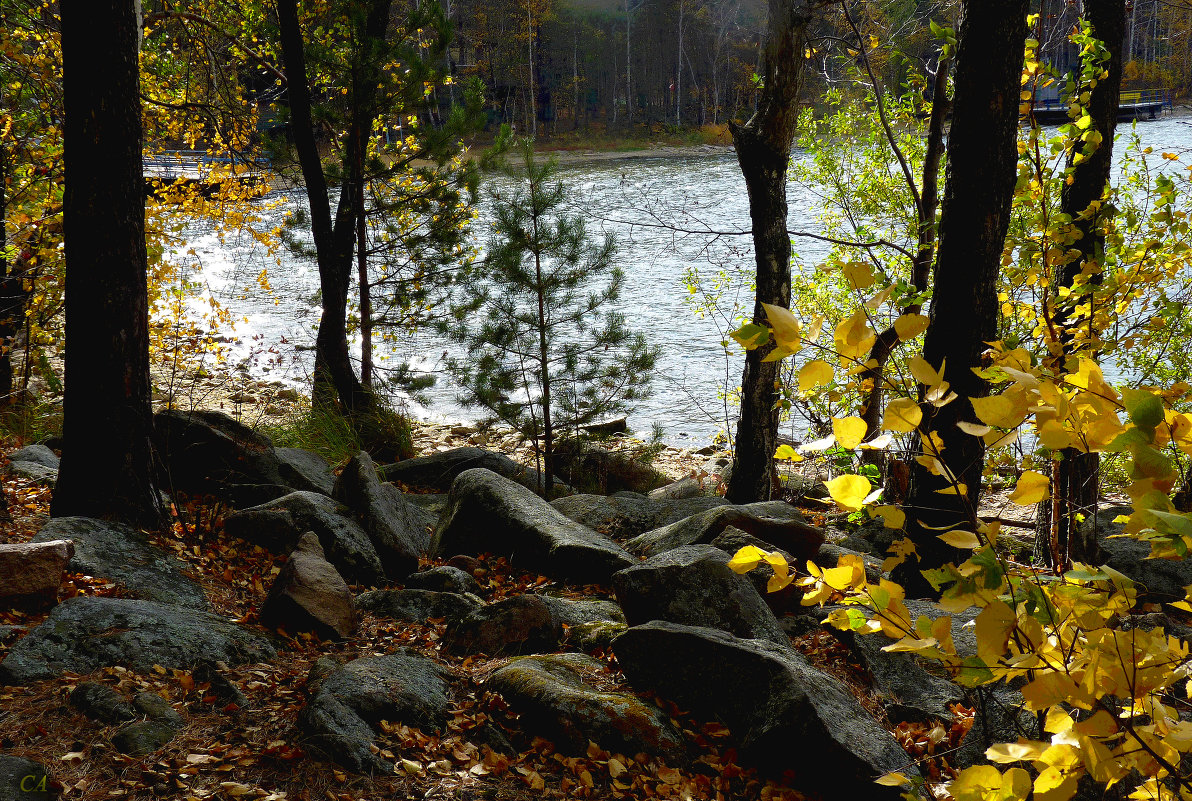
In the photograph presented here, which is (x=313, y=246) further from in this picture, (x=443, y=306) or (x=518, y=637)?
(x=518, y=637)

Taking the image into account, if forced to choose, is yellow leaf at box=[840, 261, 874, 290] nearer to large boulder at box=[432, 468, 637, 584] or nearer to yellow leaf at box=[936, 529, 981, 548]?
yellow leaf at box=[936, 529, 981, 548]

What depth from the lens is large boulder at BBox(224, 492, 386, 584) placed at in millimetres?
4422

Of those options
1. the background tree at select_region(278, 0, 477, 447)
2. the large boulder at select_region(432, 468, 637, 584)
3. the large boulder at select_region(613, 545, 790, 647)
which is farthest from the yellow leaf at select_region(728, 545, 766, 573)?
the background tree at select_region(278, 0, 477, 447)

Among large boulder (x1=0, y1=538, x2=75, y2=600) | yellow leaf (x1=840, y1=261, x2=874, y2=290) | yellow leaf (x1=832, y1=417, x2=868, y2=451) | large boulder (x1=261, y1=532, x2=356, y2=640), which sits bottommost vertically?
large boulder (x1=261, y1=532, x2=356, y2=640)

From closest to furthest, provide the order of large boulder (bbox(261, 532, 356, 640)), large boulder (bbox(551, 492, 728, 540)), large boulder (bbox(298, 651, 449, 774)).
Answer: large boulder (bbox(298, 651, 449, 774)) < large boulder (bbox(261, 532, 356, 640)) < large boulder (bbox(551, 492, 728, 540))

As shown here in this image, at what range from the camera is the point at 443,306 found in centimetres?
906

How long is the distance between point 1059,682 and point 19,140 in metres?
7.99

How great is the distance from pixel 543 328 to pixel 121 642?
4.92 m

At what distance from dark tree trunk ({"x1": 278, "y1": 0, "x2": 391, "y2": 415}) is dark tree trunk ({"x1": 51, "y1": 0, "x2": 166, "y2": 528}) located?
391 centimetres

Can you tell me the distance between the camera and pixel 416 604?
3.95 meters

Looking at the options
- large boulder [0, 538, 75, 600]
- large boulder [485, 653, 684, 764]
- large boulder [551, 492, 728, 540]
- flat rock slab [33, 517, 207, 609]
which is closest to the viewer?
large boulder [485, 653, 684, 764]

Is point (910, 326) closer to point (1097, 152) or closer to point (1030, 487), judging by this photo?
point (1030, 487)

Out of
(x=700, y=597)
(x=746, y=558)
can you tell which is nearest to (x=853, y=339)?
(x=746, y=558)

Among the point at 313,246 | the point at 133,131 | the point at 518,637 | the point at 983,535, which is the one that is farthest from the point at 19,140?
the point at 983,535
